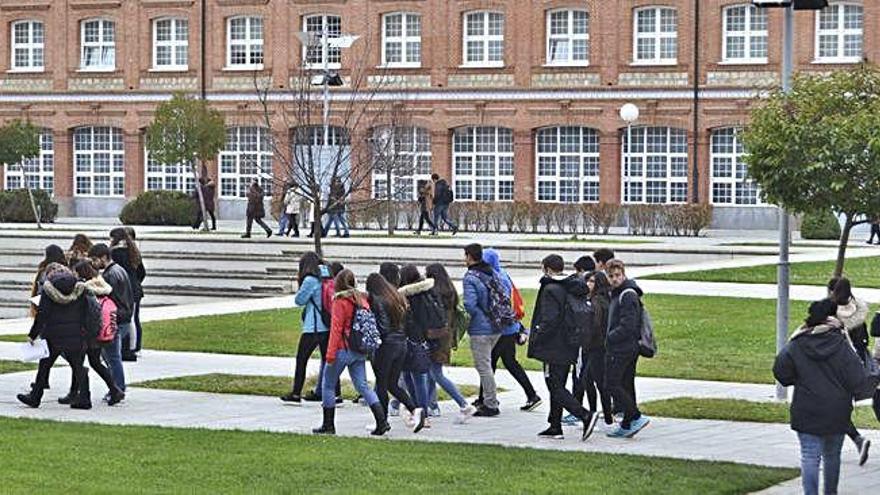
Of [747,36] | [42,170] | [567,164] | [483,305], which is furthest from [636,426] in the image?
[42,170]

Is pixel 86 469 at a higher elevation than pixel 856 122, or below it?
below

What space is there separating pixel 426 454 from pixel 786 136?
5.73 m

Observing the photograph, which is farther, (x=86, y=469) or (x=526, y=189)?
(x=526, y=189)

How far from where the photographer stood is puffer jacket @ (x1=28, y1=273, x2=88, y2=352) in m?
20.4

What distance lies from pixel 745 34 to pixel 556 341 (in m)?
41.0

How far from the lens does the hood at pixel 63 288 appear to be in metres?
20.4

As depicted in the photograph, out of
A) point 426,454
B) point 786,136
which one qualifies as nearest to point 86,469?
point 426,454

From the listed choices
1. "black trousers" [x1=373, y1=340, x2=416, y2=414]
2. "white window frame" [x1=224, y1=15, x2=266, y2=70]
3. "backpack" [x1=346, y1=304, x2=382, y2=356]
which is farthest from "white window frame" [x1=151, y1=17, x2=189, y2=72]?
"backpack" [x1=346, y1=304, x2=382, y2=356]

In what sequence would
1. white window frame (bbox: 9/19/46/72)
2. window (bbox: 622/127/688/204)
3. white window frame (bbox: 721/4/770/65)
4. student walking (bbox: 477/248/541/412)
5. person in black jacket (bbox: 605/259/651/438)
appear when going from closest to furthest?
person in black jacket (bbox: 605/259/651/438) → student walking (bbox: 477/248/541/412) → white window frame (bbox: 721/4/770/65) → window (bbox: 622/127/688/204) → white window frame (bbox: 9/19/46/72)

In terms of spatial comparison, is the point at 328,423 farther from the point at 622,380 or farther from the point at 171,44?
the point at 171,44

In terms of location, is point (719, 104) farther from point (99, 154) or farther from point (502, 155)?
point (99, 154)

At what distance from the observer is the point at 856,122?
20234 millimetres

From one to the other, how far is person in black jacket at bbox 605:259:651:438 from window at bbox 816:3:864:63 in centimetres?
3987

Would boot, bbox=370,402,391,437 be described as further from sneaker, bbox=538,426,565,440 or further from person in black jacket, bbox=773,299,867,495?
person in black jacket, bbox=773,299,867,495
